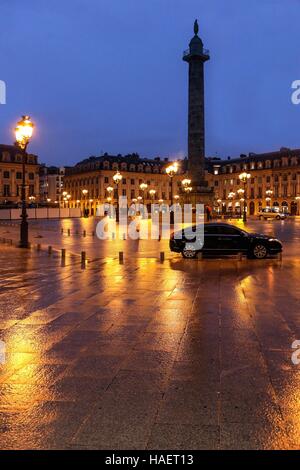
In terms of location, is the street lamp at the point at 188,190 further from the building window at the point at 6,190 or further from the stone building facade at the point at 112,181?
the stone building facade at the point at 112,181

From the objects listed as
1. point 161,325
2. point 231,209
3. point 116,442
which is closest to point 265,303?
point 161,325

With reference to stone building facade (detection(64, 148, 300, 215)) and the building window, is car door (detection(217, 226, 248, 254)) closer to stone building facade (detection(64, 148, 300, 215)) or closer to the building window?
stone building facade (detection(64, 148, 300, 215))

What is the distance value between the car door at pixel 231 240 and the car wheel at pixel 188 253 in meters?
1.04

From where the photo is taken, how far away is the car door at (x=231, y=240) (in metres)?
20.1

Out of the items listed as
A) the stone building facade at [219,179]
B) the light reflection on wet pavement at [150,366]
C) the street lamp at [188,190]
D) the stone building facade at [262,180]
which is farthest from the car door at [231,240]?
the stone building facade at [262,180]

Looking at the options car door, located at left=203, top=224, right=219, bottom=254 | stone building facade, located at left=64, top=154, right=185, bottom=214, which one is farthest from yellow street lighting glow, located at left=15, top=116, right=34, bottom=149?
stone building facade, located at left=64, top=154, right=185, bottom=214

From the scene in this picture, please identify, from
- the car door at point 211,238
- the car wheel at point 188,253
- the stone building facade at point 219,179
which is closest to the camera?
the car door at point 211,238

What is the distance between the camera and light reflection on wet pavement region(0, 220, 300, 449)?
15.4 feet

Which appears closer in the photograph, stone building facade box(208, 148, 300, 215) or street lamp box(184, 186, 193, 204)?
street lamp box(184, 186, 193, 204)

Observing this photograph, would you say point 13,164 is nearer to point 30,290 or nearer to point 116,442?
point 30,290

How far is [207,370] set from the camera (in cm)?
647

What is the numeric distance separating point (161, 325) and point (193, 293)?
346 centimetres

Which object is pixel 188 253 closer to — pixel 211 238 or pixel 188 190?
pixel 211 238

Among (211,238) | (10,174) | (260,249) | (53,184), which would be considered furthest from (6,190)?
(260,249)
